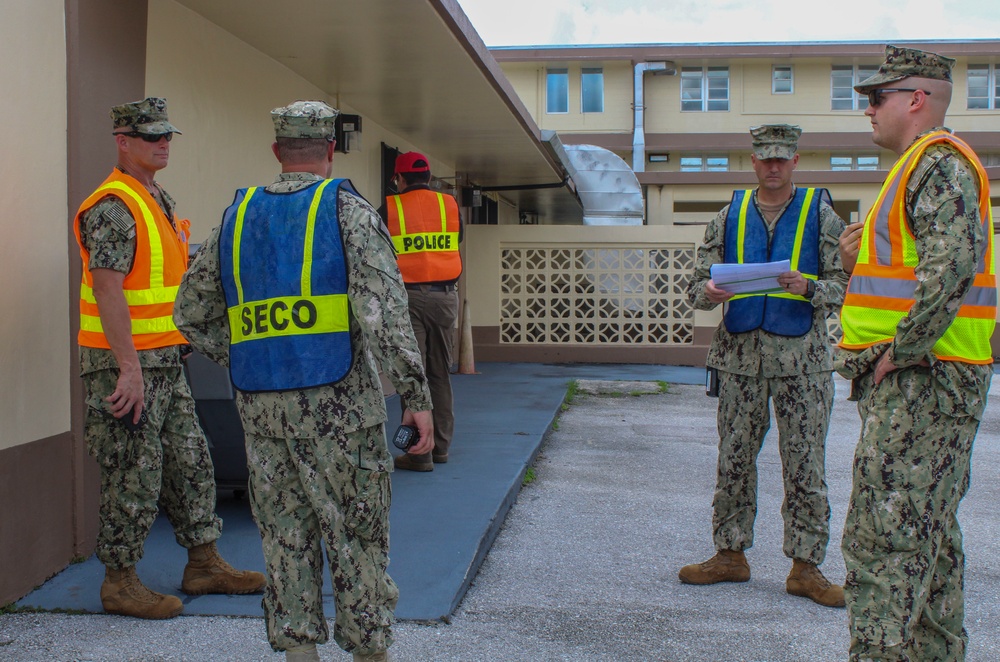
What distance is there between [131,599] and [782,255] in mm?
2986

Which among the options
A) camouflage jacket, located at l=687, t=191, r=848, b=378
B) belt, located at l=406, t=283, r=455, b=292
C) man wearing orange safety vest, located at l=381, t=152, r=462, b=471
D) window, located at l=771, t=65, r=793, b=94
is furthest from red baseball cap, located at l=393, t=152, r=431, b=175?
window, located at l=771, t=65, r=793, b=94

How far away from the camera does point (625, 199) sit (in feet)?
64.8

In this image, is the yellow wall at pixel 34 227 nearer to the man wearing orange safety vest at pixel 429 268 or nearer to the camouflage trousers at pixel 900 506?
the man wearing orange safety vest at pixel 429 268

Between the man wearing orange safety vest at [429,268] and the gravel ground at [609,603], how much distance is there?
0.83 metres

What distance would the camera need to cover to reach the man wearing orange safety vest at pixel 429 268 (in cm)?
634

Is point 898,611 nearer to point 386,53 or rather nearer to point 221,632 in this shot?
point 221,632

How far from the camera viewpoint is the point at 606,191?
1975 cm

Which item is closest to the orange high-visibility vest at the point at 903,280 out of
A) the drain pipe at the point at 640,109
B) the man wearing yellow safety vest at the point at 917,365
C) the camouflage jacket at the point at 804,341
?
the man wearing yellow safety vest at the point at 917,365

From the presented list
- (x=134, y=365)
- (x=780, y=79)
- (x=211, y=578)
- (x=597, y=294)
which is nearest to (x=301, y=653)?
(x=211, y=578)

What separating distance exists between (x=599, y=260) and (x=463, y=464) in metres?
8.15

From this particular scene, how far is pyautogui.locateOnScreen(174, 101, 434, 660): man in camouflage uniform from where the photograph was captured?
9.31 feet

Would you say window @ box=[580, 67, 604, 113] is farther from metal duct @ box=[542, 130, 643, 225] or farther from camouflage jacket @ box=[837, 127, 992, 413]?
camouflage jacket @ box=[837, 127, 992, 413]

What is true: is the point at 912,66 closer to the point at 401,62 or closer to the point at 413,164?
the point at 413,164

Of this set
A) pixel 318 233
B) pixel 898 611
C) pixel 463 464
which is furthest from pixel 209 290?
pixel 463 464
